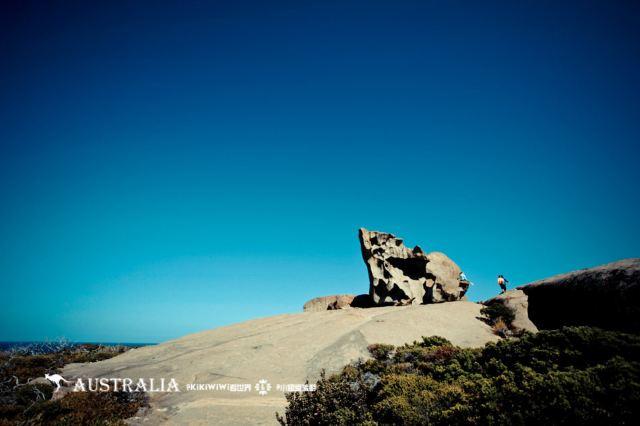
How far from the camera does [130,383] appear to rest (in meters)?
14.3

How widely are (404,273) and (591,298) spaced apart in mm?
19874

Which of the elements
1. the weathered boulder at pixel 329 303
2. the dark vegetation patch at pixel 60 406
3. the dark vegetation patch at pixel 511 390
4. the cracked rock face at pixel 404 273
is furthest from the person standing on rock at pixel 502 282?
the dark vegetation patch at pixel 60 406

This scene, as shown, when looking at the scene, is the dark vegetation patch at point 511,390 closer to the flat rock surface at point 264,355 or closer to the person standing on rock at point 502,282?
the flat rock surface at point 264,355

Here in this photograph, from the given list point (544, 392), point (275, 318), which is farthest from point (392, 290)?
point (544, 392)

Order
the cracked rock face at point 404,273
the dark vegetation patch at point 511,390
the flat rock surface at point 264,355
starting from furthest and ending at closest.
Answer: the cracked rock face at point 404,273 → the flat rock surface at point 264,355 → the dark vegetation patch at point 511,390

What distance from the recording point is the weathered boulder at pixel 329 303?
30.8 metres

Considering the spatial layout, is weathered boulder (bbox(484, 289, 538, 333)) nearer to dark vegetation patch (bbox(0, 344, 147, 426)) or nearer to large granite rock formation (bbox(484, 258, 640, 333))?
large granite rock formation (bbox(484, 258, 640, 333))

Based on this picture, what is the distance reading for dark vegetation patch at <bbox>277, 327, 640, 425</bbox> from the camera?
5.86 m

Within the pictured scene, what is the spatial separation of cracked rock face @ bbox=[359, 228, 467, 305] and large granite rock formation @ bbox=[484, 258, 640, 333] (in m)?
14.6

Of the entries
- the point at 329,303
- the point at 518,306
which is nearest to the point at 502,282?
the point at 518,306

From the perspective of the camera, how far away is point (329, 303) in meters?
32.1

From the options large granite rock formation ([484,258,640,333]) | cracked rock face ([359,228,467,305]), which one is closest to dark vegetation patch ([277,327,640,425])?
large granite rock formation ([484,258,640,333])

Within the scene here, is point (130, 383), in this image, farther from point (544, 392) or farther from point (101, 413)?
point (544, 392)

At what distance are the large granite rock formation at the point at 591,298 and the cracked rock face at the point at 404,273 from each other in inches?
574
